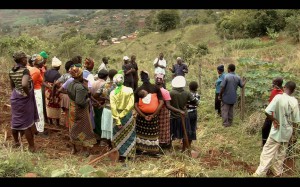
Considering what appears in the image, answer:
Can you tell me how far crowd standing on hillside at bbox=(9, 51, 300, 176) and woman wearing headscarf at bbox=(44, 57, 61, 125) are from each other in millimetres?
16

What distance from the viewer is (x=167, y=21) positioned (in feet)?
128

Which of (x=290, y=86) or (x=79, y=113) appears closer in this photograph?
(x=290, y=86)

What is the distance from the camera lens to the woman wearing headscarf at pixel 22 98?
14.4ft

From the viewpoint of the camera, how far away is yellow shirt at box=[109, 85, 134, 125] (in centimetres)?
454

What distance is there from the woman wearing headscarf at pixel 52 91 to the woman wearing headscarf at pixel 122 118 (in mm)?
1347

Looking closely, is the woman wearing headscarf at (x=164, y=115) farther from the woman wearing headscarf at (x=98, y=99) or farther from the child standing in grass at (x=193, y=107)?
the woman wearing headscarf at (x=98, y=99)

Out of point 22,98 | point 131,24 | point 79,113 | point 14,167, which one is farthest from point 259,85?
point 131,24

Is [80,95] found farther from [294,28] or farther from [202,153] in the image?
[294,28]

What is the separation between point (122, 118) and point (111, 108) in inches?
7.8

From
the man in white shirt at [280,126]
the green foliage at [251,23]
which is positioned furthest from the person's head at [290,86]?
the green foliage at [251,23]

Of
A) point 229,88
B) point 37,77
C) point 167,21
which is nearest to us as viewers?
point 37,77

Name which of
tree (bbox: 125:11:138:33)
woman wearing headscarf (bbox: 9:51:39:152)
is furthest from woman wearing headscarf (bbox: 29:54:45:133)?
tree (bbox: 125:11:138:33)

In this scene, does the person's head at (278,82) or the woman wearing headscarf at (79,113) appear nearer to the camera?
the woman wearing headscarf at (79,113)

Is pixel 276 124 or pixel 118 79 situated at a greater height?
pixel 118 79
